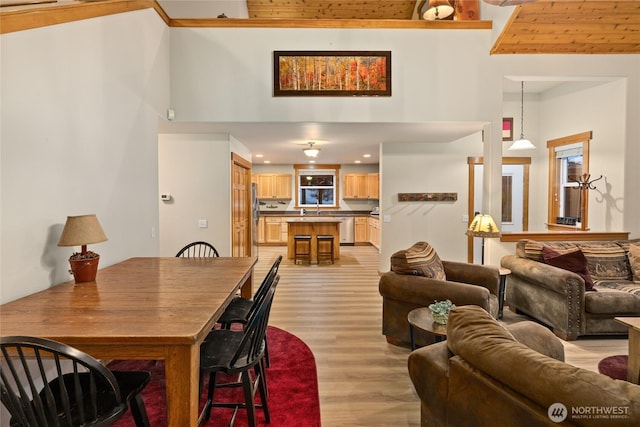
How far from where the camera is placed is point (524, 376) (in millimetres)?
1170

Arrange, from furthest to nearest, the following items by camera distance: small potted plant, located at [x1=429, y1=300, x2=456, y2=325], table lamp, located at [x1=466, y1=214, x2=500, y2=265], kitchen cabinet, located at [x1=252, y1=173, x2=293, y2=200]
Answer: kitchen cabinet, located at [x1=252, y1=173, x2=293, y2=200] → table lamp, located at [x1=466, y1=214, x2=500, y2=265] → small potted plant, located at [x1=429, y1=300, x2=456, y2=325]

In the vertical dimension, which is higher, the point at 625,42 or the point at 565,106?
the point at 625,42

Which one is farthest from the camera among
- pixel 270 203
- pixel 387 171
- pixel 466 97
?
pixel 270 203

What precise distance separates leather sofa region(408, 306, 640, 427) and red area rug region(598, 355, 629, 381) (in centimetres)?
203

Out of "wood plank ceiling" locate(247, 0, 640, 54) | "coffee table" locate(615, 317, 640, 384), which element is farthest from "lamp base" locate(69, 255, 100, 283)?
"wood plank ceiling" locate(247, 0, 640, 54)

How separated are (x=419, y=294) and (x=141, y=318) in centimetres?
224

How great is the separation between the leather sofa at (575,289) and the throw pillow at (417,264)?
3.78 ft

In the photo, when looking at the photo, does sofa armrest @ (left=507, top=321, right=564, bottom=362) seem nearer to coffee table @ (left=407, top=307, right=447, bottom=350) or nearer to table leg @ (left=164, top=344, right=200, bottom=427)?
coffee table @ (left=407, top=307, right=447, bottom=350)

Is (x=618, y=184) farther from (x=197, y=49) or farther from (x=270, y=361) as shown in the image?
(x=197, y=49)

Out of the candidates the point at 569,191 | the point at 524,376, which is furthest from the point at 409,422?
the point at 569,191

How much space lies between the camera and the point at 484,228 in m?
4.10

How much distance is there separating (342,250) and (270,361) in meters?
6.28

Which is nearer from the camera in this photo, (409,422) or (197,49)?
(409,422)

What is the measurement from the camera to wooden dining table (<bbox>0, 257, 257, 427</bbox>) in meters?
1.44
